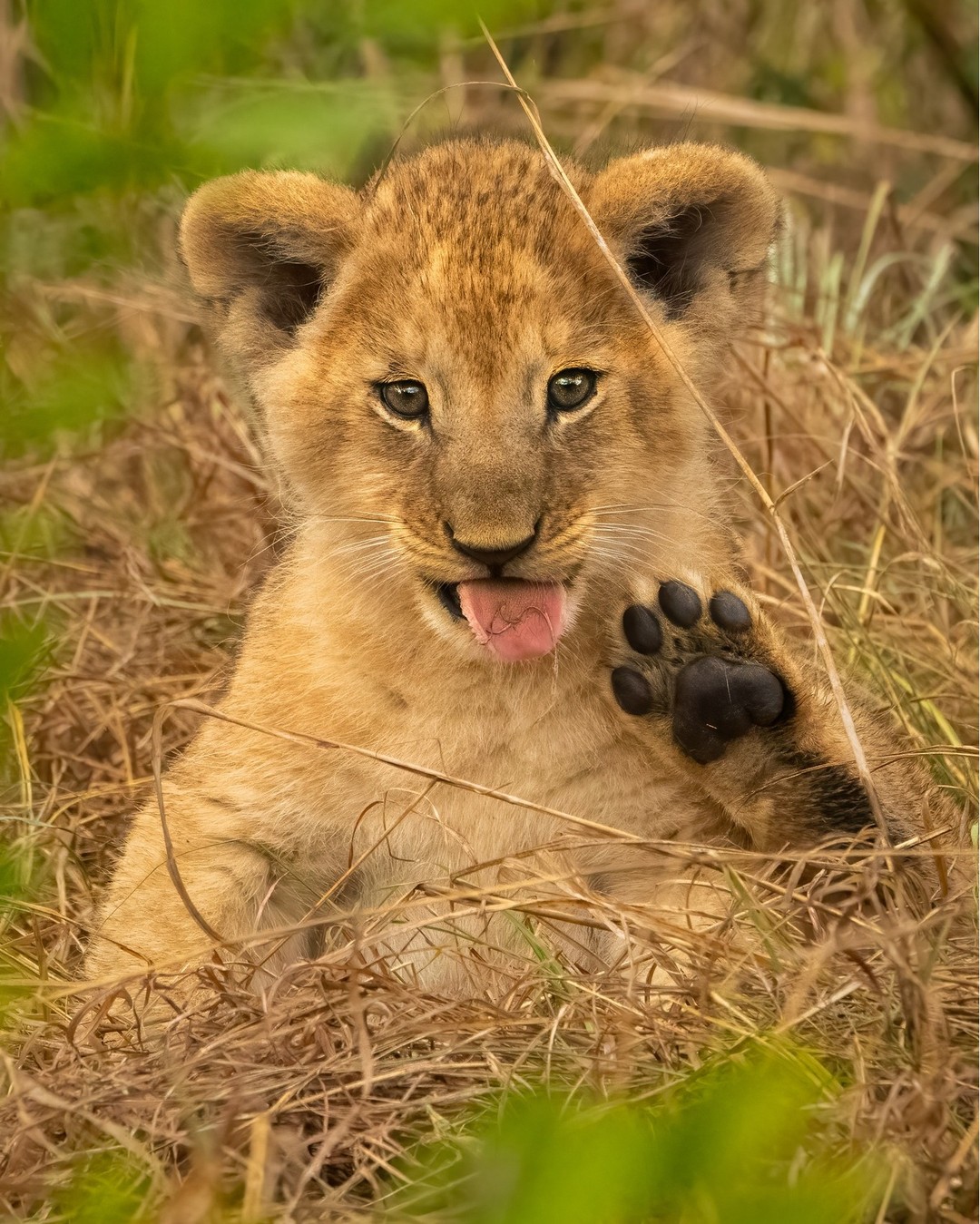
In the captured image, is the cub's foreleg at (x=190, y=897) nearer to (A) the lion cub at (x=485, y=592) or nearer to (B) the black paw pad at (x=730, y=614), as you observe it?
(A) the lion cub at (x=485, y=592)

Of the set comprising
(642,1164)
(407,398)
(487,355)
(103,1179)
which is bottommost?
(103,1179)

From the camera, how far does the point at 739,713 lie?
2887mm

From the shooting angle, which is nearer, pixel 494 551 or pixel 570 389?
pixel 494 551

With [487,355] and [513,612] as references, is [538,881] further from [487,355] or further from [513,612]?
[487,355]

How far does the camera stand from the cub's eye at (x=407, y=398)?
3068 mm

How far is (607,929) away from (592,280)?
1.31 metres

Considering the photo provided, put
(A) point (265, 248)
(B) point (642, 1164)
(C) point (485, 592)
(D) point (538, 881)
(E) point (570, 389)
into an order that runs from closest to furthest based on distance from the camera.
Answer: (B) point (642, 1164) → (D) point (538, 881) → (C) point (485, 592) → (E) point (570, 389) → (A) point (265, 248)

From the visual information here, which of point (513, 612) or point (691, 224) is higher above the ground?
point (691, 224)

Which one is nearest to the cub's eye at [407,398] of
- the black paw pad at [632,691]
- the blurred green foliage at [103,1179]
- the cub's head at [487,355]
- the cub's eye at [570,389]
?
the cub's head at [487,355]

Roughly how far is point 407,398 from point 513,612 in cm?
50

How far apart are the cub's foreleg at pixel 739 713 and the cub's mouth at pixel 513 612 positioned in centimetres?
16

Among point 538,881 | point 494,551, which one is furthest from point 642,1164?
point 494,551

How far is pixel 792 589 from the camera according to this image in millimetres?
4125

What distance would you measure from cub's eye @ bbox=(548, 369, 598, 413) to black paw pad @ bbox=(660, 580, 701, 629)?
41 centimetres
